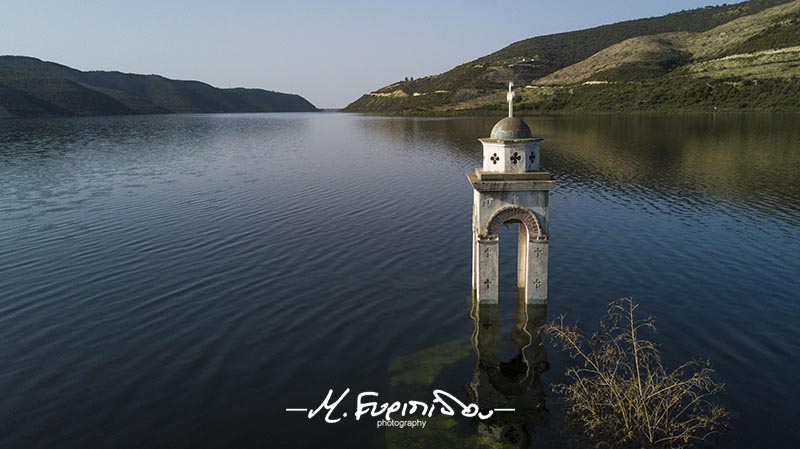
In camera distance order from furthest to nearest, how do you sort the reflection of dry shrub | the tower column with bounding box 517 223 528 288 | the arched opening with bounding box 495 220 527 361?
the tower column with bounding box 517 223 528 288 < the arched opening with bounding box 495 220 527 361 < the reflection of dry shrub

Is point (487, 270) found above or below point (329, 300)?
above

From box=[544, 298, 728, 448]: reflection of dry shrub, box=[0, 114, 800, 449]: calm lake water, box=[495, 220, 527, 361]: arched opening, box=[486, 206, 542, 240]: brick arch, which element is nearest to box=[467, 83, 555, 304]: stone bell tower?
box=[486, 206, 542, 240]: brick arch

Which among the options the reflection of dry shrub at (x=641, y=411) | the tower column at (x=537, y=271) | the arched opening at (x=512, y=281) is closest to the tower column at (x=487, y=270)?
the arched opening at (x=512, y=281)

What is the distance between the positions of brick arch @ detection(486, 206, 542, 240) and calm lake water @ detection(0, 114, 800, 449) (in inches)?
165

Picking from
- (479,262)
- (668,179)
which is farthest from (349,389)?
(668,179)

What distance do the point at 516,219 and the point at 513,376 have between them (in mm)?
6790

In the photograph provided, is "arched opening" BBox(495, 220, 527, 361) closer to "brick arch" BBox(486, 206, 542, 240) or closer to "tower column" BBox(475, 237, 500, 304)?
"brick arch" BBox(486, 206, 542, 240)

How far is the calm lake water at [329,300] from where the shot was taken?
15.2 metres

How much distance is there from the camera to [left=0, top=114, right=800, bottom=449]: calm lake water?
1524cm

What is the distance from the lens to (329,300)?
23.6 metres

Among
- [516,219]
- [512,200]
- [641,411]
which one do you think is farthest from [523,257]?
[641,411]

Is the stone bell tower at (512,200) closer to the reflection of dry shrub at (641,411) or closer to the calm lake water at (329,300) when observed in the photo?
the calm lake water at (329,300)

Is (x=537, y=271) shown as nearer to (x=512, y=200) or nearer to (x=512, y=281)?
(x=512, y=200)

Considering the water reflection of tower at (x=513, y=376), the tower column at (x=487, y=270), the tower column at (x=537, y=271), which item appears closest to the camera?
the water reflection of tower at (x=513, y=376)
